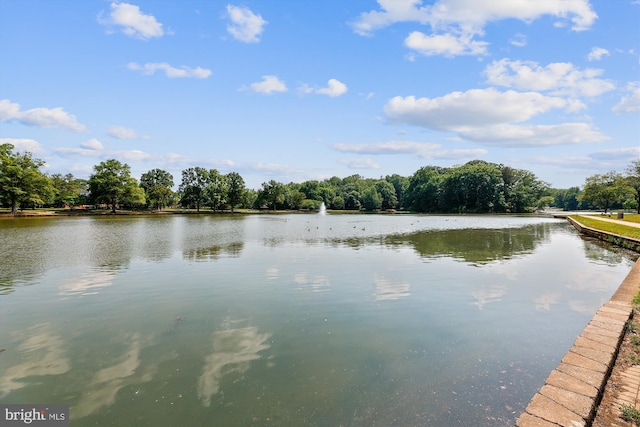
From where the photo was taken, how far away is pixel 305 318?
24.8 ft

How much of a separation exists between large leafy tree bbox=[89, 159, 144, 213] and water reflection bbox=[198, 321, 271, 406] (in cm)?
7251

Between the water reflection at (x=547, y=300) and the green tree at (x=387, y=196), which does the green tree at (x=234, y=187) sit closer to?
the green tree at (x=387, y=196)

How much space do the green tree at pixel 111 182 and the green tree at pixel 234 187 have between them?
21019mm

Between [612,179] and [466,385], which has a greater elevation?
[612,179]

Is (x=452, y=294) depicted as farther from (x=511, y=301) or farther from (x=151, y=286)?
(x=151, y=286)

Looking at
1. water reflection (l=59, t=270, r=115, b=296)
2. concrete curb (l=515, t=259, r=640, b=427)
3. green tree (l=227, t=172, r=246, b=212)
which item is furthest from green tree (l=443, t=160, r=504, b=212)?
water reflection (l=59, t=270, r=115, b=296)

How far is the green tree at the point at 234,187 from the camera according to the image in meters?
83.9

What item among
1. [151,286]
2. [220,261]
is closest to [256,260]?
[220,261]

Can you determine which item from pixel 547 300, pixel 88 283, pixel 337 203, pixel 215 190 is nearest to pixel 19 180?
pixel 215 190

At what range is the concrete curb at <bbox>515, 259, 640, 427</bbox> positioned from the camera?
3.49 meters

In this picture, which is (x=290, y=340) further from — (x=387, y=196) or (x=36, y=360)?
(x=387, y=196)

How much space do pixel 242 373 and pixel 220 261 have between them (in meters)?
10.8

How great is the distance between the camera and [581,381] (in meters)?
4.16

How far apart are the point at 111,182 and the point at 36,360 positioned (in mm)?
73013
